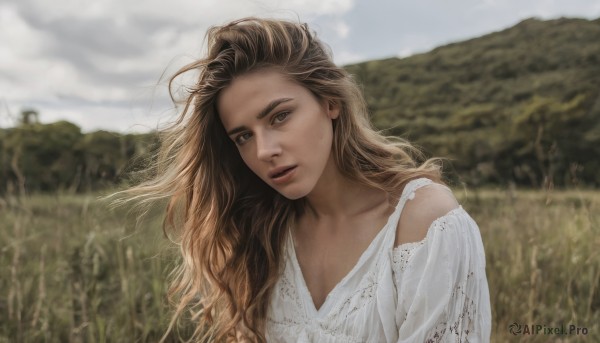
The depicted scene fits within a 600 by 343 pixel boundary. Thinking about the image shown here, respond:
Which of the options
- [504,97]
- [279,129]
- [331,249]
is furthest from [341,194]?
[504,97]

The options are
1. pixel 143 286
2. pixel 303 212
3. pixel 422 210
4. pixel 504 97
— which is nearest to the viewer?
pixel 422 210

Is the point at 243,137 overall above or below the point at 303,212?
above

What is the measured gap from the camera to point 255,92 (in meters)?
1.98

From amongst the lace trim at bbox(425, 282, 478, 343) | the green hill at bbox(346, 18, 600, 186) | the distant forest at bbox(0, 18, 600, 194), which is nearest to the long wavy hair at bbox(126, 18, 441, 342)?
the lace trim at bbox(425, 282, 478, 343)

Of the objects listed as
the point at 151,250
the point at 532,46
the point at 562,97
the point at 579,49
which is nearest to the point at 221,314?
the point at 151,250

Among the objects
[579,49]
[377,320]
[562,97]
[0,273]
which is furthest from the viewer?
[579,49]

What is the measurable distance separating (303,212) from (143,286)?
1.18 meters

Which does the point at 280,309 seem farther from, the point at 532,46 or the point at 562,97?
the point at 532,46

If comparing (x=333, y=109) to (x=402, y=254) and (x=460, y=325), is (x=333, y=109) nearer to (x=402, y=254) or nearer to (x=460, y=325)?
(x=402, y=254)

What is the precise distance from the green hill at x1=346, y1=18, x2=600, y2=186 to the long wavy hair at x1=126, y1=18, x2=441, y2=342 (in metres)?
14.2

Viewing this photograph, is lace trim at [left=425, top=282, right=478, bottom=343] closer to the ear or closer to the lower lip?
the lower lip

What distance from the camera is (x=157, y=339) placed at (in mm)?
2752

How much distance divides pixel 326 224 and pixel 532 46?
121ft

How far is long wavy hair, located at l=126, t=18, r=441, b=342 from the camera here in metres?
2.08
